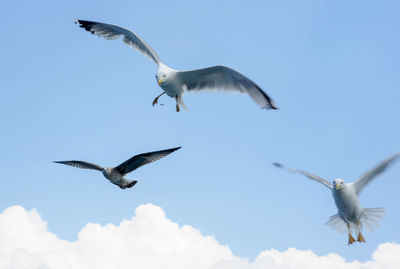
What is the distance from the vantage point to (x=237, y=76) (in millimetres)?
10398

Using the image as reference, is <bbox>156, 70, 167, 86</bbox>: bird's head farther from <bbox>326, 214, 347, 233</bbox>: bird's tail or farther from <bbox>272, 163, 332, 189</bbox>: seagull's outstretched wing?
<bbox>326, 214, 347, 233</bbox>: bird's tail

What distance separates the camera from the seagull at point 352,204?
34.2 feet

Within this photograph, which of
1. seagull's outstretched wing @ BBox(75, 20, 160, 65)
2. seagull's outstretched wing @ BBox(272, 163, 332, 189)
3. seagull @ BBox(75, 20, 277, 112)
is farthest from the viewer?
seagull's outstretched wing @ BBox(75, 20, 160, 65)

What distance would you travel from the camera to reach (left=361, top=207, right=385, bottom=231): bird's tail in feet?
35.9

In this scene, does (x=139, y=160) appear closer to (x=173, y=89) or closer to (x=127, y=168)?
(x=127, y=168)

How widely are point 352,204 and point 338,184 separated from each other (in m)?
0.53

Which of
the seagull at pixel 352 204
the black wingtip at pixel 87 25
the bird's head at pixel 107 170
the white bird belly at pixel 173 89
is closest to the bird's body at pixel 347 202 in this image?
the seagull at pixel 352 204

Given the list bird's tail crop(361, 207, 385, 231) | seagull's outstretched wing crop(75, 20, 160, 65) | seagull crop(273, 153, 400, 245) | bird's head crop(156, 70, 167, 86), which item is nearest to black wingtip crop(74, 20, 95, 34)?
seagull's outstretched wing crop(75, 20, 160, 65)

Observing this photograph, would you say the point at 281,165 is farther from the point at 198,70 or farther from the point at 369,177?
the point at 198,70

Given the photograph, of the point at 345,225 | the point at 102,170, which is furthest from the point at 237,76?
the point at 345,225

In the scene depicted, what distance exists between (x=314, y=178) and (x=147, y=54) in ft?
16.4

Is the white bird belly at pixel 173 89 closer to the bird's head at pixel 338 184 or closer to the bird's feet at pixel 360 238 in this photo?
the bird's head at pixel 338 184

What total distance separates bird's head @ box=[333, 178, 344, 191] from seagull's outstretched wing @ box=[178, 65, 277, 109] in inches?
87.0

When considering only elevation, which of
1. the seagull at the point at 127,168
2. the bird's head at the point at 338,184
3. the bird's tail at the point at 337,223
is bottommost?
the bird's tail at the point at 337,223
